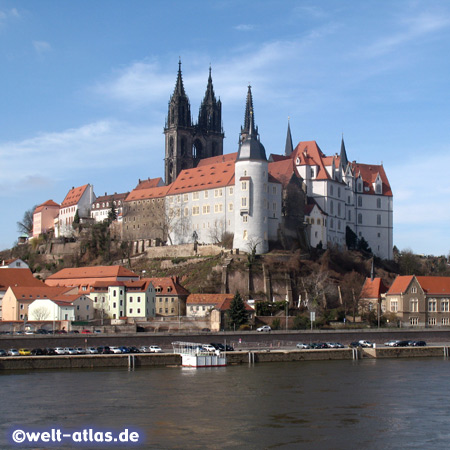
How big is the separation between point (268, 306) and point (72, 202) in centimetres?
6283

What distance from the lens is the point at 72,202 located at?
5487 inches

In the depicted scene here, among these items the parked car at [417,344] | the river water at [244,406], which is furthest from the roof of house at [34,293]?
the parked car at [417,344]

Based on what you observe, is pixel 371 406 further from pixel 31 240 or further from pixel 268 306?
pixel 31 240

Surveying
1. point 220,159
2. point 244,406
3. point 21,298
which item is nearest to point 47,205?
point 220,159

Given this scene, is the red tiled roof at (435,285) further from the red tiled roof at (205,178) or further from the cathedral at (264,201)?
the red tiled roof at (205,178)

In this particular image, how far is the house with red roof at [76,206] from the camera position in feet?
449

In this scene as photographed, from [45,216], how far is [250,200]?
5651 centimetres

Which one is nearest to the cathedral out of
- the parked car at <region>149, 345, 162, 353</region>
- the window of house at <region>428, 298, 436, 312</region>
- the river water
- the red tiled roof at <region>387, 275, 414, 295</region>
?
the red tiled roof at <region>387, 275, 414, 295</region>

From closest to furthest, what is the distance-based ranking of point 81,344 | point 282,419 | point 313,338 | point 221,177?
point 282,419 < point 81,344 < point 313,338 < point 221,177

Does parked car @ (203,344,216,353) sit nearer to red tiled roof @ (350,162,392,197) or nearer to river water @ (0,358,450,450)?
river water @ (0,358,450,450)

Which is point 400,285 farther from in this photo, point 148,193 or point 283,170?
point 148,193

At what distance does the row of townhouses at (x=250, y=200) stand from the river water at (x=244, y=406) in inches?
1518

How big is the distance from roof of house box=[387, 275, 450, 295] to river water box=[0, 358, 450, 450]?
2776cm

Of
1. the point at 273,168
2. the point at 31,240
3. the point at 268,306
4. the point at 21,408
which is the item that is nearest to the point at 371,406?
the point at 21,408
